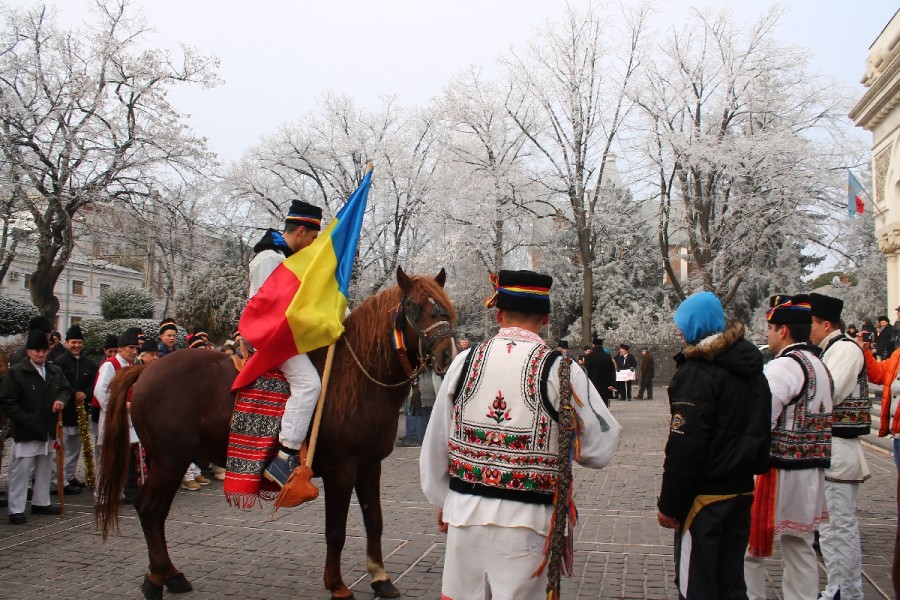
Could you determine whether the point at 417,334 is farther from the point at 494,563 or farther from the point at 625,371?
the point at 625,371

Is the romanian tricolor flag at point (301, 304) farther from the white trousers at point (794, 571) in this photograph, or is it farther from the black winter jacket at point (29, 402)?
the black winter jacket at point (29, 402)

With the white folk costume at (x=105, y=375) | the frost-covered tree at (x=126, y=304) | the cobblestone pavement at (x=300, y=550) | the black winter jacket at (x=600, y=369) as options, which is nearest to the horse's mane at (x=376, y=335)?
the cobblestone pavement at (x=300, y=550)

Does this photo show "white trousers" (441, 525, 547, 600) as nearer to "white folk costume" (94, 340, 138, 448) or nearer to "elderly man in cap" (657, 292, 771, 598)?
"elderly man in cap" (657, 292, 771, 598)

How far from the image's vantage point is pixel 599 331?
1500 inches

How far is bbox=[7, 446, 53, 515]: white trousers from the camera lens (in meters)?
7.62

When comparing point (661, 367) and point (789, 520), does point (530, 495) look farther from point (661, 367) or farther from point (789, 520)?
point (661, 367)

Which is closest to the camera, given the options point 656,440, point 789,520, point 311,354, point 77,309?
point 789,520

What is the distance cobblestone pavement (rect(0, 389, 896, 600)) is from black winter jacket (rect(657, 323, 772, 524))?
1951mm

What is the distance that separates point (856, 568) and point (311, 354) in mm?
3995

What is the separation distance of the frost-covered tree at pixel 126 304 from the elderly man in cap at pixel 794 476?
2757cm

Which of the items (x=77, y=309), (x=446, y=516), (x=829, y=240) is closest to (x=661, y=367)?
(x=829, y=240)

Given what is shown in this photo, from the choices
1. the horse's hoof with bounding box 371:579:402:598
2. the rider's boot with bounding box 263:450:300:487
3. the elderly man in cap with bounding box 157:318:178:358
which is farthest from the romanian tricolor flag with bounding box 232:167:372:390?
the elderly man in cap with bounding box 157:318:178:358

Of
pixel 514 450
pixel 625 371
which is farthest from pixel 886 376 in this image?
pixel 625 371

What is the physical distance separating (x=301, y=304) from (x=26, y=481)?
4736 millimetres
